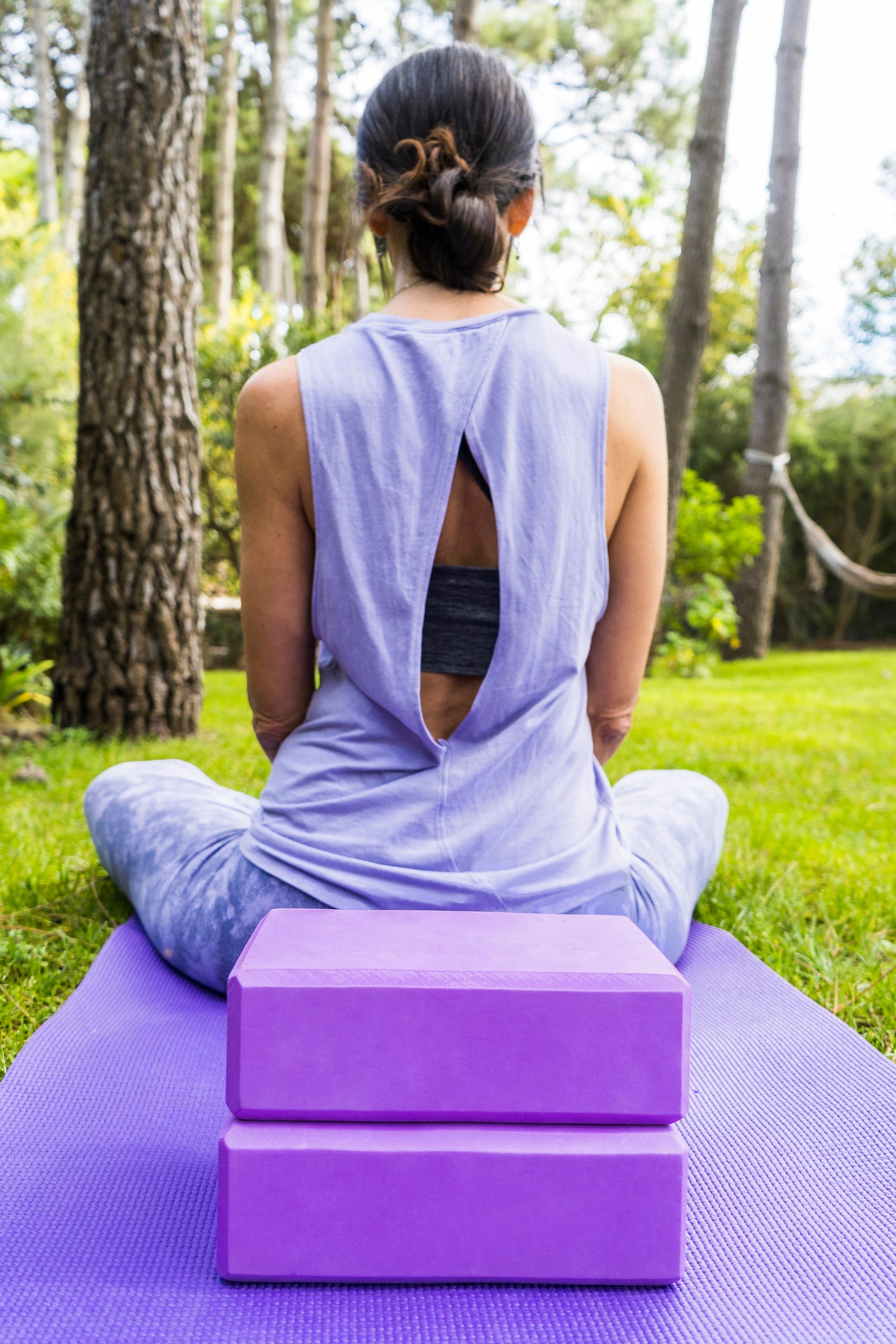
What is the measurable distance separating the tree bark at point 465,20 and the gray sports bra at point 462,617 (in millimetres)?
4641

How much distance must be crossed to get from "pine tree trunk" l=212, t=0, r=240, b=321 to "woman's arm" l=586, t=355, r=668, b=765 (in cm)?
1159

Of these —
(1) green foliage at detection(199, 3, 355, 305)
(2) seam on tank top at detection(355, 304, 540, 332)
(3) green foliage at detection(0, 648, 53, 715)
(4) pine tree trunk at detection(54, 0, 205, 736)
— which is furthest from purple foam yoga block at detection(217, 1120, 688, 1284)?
(1) green foliage at detection(199, 3, 355, 305)

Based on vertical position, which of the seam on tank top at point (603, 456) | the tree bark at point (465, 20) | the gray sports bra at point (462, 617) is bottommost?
the gray sports bra at point (462, 617)

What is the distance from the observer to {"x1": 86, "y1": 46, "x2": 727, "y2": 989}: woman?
53.6 inches

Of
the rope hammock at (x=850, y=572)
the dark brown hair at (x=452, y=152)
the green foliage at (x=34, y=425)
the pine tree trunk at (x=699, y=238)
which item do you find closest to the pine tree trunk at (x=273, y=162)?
the green foliage at (x=34, y=425)

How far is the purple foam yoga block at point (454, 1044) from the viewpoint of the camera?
98 centimetres

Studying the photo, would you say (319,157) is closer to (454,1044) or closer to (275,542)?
(275,542)

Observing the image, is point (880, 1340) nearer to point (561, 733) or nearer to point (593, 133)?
point (561, 733)

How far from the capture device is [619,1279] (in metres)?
1.02

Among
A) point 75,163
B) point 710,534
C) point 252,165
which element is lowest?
point 710,534

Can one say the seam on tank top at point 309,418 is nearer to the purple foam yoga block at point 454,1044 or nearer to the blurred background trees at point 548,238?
the purple foam yoga block at point 454,1044

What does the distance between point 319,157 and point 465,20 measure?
673 cm

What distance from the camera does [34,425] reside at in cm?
598

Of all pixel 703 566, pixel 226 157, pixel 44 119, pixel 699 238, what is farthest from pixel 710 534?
pixel 44 119
